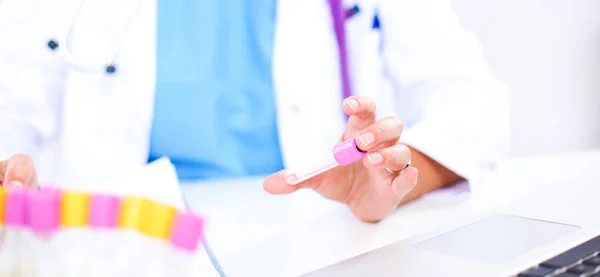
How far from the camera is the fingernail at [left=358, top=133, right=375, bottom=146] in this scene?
0.34 metres

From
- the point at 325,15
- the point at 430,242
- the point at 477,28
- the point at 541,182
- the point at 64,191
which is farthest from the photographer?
the point at 477,28

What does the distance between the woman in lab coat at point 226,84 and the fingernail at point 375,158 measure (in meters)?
0.17

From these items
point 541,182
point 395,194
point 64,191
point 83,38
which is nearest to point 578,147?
point 541,182

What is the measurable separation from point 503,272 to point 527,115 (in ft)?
2.50

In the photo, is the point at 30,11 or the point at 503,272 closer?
the point at 503,272

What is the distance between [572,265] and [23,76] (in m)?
0.57

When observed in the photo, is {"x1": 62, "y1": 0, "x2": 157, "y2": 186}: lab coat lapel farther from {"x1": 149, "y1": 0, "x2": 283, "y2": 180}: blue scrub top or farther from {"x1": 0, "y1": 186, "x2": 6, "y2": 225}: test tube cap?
{"x1": 0, "y1": 186, "x2": 6, "y2": 225}: test tube cap

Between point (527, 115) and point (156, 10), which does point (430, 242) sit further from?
point (527, 115)

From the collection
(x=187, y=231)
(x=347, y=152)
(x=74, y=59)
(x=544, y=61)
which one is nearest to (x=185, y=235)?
(x=187, y=231)

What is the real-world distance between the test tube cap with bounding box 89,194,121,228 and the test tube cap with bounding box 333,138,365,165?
0.18 metres

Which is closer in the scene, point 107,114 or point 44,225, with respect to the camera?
point 44,225

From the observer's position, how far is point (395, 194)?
40cm

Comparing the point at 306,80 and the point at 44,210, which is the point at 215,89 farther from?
the point at 44,210

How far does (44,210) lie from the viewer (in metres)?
0.20
